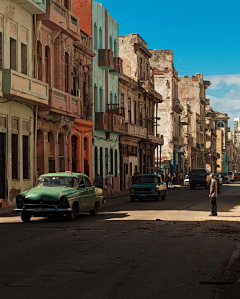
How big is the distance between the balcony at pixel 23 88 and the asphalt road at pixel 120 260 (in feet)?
31.4

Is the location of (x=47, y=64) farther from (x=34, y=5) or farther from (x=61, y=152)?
(x=61, y=152)

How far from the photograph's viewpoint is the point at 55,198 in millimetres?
19656

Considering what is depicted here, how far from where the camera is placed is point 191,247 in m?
13.3

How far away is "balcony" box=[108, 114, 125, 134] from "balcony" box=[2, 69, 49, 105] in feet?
53.5

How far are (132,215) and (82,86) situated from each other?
20.6m

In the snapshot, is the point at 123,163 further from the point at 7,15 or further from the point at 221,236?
the point at 221,236

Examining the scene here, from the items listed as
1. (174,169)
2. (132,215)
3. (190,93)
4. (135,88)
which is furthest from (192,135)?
(132,215)

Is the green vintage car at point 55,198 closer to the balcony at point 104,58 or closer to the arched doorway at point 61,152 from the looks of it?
the arched doorway at point 61,152

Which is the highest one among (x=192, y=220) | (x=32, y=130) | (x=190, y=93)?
(x=190, y=93)

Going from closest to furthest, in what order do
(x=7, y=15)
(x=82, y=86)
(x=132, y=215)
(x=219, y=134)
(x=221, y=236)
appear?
1. (x=221, y=236)
2. (x=132, y=215)
3. (x=7, y=15)
4. (x=82, y=86)
5. (x=219, y=134)

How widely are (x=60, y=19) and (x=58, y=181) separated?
15426 mm

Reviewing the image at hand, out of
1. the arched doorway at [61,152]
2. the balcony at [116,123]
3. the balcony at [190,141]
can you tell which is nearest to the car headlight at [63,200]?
the arched doorway at [61,152]

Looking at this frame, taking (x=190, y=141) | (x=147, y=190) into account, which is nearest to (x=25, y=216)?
(x=147, y=190)

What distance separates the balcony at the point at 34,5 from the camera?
98.0ft
